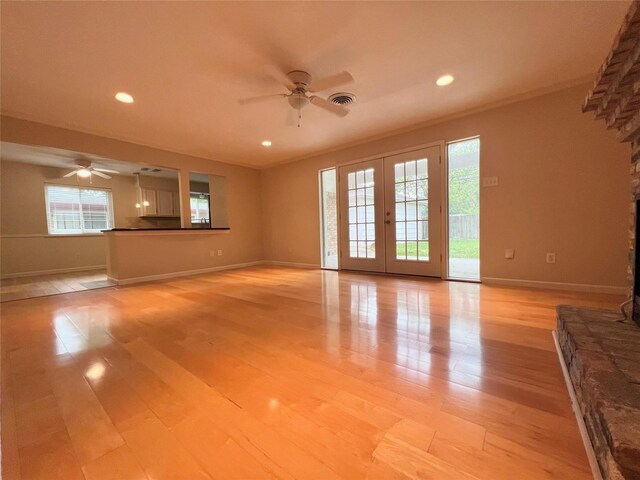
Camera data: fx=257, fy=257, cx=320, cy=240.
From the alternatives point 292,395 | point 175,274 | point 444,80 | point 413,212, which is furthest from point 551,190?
point 175,274

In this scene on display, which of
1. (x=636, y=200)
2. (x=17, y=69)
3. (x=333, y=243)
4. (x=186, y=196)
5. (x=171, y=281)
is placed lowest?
(x=171, y=281)

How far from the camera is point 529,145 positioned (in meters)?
3.08

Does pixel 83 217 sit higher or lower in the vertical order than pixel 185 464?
higher

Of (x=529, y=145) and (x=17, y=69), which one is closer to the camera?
(x=17, y=69)

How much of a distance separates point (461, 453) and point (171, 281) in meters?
4.51

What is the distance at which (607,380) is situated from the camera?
36.4 inches

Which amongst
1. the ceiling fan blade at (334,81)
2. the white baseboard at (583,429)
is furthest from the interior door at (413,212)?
the white baseboard at (583,429)

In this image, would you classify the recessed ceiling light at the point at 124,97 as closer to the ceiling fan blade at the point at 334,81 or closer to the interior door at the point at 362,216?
the ceiling fan blade at the point at 334,81

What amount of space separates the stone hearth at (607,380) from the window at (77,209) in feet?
27.9

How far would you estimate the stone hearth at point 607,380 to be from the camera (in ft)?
2.24

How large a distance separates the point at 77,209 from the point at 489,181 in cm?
850

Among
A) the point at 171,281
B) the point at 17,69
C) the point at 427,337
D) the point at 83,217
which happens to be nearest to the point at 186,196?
the point at 171,281

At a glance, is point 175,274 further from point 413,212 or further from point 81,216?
point 413,212

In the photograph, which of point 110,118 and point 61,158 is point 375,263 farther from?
point 61,158
